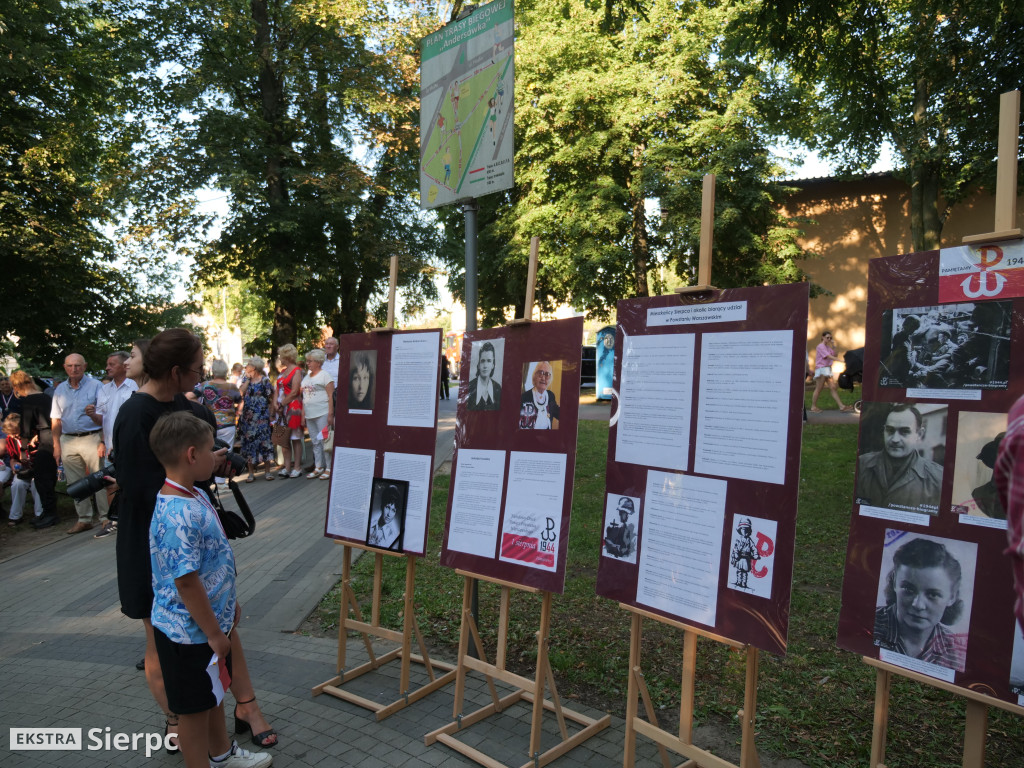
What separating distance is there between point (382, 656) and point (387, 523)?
1110 millimetres

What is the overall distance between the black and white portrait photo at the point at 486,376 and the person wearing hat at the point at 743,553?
141 centimetres

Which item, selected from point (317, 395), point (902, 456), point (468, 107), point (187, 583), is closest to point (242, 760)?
point (187, 583)

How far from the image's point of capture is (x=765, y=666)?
4168 millimetres

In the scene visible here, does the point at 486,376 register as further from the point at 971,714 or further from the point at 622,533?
the point at 971,714

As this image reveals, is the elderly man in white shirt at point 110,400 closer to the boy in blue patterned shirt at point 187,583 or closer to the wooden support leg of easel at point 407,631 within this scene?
the wooden support leg of easel at point 407,631

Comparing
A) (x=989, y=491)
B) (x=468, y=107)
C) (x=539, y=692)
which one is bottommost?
(x=539, y=692)

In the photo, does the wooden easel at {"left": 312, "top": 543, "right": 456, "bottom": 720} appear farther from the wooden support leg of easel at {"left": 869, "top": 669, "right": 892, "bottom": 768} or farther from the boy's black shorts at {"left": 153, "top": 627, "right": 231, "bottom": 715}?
the wooden support leg of easel at {"left": 869, "top": 669, "right": 892, "bottom": 768}

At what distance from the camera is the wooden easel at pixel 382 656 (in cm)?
385

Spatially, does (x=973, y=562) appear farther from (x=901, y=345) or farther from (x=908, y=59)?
(x=908, y=59)

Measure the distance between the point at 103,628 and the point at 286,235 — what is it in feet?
44.0

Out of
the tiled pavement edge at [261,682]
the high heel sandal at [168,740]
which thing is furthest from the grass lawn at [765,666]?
the high heel sandal at [168,740]

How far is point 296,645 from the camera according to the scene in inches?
190

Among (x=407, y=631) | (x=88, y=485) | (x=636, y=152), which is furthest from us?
(x=636, y=152)

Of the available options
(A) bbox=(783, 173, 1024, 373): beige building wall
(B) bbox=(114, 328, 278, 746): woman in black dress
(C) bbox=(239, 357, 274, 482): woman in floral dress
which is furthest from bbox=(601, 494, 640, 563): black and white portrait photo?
(A) bbox=(783, 173, 1024, 373): beige building wall
